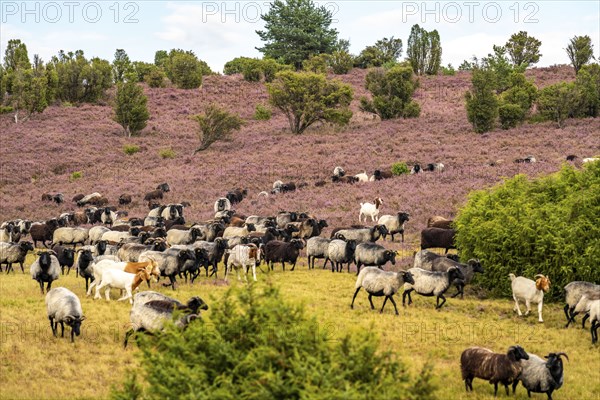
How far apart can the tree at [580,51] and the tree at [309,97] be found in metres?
39.3

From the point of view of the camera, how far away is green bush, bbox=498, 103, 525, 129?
59.8m

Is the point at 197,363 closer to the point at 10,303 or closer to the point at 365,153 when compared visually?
the point at 10,303

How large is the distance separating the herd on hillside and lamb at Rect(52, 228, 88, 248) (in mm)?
53

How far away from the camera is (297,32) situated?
4139 inches

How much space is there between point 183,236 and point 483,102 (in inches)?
1533

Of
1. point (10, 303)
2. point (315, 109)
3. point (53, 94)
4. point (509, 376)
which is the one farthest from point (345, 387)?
point (53, 94)

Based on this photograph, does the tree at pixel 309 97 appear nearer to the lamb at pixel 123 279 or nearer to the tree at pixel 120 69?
the tree at pixel 120 69

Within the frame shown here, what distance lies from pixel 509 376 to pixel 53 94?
2973 inches

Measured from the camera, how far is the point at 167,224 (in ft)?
116

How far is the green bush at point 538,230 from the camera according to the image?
2138 centimetres

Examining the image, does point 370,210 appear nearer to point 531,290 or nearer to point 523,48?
point 531,290

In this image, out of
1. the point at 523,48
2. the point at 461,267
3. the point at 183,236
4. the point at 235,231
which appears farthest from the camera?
the point at 523,48

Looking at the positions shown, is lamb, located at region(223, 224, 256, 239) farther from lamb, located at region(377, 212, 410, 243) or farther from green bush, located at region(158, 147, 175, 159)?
green bush, located at region(158, 147, 175, 159)

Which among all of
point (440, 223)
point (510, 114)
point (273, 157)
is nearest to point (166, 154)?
point (273, 157)
